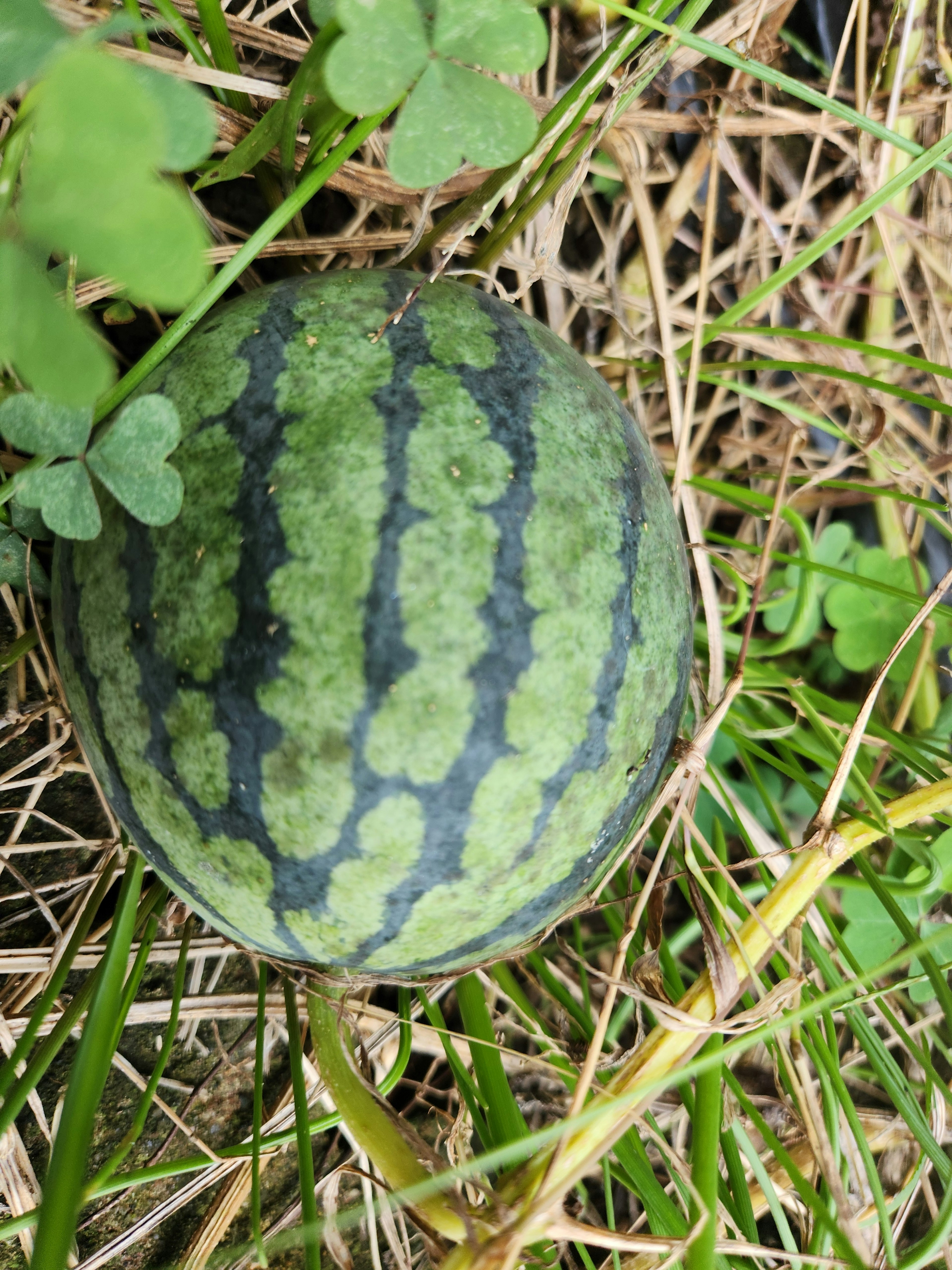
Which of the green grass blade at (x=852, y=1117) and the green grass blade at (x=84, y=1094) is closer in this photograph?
the green grass blade at (x=84, y=1094)

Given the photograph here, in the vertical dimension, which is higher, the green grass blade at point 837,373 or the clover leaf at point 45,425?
the clover leaf at point 45,425

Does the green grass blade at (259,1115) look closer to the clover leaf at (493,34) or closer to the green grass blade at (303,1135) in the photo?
the green grass blade at (303,1135)

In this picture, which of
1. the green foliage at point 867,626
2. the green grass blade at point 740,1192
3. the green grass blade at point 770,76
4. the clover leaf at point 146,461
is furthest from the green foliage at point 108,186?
the green foliage at point 867,626

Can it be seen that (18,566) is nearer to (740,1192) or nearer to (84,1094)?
(84,1094)

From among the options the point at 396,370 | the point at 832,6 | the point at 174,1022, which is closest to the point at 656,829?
the point at 174,1022

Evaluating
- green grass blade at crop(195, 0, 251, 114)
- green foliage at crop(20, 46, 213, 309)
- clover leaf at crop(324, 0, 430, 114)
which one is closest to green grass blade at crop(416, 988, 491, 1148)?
green foliage at crop(20, 46, 213, 309)

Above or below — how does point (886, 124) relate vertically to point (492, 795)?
above

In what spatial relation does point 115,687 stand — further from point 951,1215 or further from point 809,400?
point 809,400

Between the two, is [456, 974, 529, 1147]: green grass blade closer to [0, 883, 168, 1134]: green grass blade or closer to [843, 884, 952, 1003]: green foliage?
[0, 883, 168, 1134]: green grass blade
